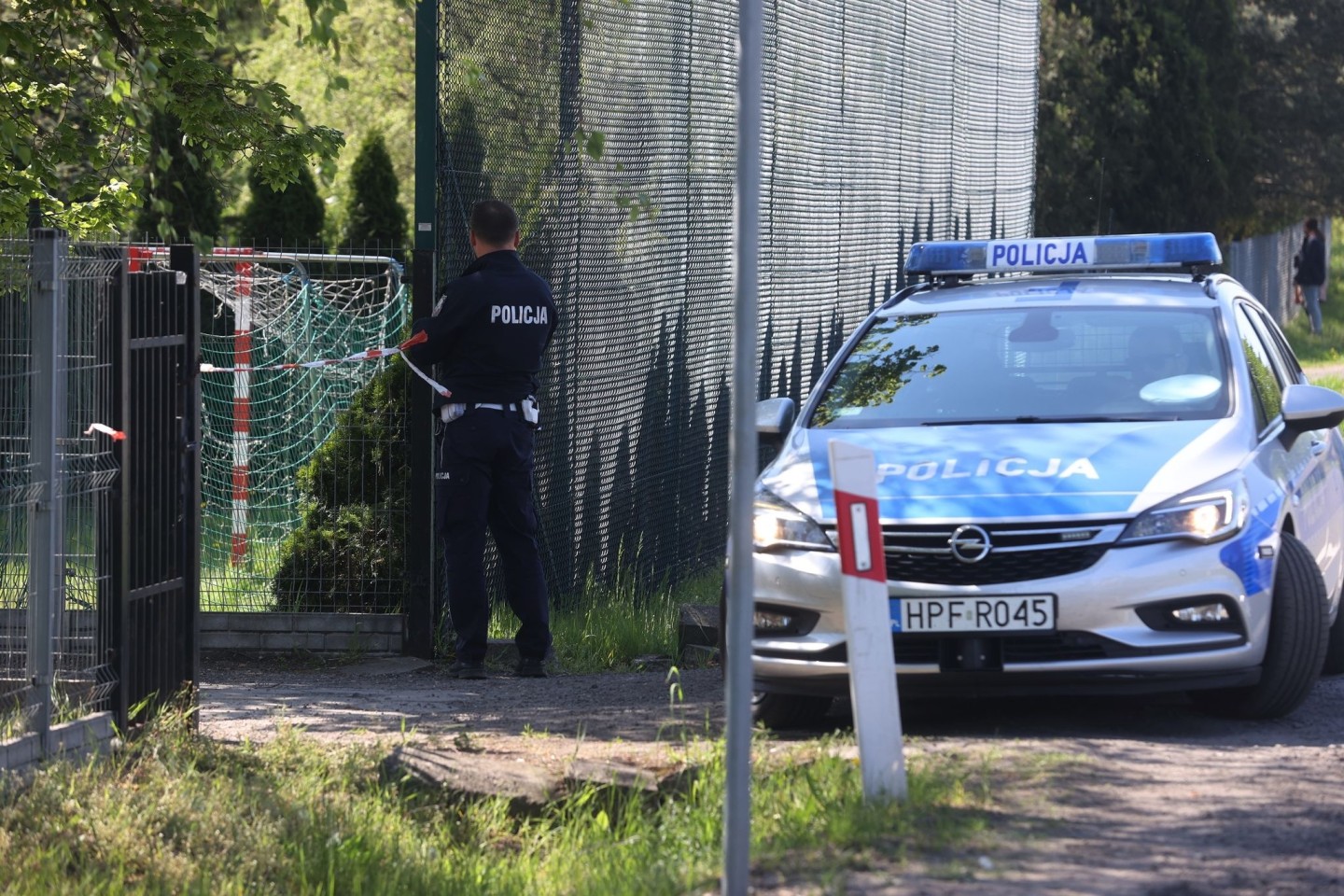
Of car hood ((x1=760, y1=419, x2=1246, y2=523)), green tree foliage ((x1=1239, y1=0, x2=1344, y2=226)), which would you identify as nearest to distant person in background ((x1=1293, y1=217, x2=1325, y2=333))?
green tree foliage ((x1=1239, y1=0, x2=1344, y2=226))

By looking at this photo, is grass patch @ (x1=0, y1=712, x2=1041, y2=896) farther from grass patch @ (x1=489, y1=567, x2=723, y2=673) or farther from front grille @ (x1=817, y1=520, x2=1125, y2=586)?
grass patch @ (x1=489, y1=567, x2=723, y2=673)

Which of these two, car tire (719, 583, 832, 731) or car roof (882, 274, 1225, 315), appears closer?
car tire (719, 583, 832, 731)

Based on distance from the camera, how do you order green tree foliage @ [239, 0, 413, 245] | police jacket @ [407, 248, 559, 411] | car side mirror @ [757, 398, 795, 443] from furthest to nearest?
green tree foliage @ [239, 0, 413, 245] < police jacket @ [407, 248, 559, 411] < car side mirror @ [757, 398, 795, 443]

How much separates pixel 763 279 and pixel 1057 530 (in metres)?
7.77

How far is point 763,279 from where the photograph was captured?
13.9 metres

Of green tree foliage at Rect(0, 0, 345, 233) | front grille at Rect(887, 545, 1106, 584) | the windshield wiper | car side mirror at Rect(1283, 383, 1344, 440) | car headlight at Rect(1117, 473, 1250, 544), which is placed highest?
green tree foliage at Rect(0, 0, 345, 233)

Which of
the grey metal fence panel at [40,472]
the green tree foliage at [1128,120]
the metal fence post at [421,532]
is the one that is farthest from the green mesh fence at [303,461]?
the green tree foliage at [1128,120]

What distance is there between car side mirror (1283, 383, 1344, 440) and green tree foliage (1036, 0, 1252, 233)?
25373 millimetres

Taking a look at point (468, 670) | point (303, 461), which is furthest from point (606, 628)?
point (303, 461)

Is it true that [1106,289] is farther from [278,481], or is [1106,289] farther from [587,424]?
[278,481]

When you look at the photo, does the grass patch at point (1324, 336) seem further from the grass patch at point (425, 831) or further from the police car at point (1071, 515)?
the grass patch at point (425, 831)

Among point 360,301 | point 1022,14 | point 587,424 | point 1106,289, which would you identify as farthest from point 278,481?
point 1022,14

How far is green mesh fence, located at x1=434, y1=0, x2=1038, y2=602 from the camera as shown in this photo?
984cm

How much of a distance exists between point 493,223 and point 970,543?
324 centimetres
